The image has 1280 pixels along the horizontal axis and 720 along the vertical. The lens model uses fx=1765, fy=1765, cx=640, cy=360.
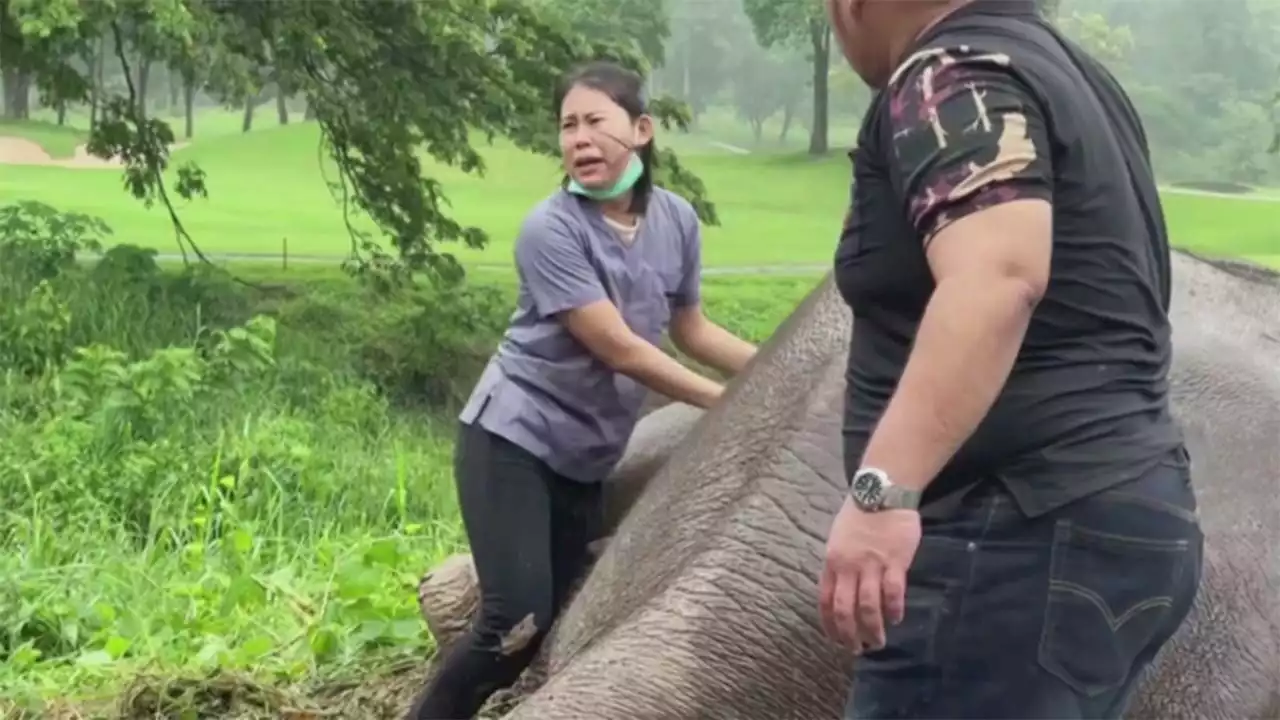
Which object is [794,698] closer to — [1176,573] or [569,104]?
[1176,573]

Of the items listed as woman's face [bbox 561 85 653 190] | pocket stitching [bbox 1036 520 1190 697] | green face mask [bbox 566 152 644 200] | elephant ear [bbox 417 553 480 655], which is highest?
woman's face [bbox 561 85 653 190]

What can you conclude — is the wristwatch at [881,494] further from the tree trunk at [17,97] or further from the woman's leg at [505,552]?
the tree trunk at [17,97]

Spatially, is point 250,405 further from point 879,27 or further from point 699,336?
point 879,27

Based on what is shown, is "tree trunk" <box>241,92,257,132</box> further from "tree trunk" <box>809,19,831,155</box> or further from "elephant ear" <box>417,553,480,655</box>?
"elephant ear" <box>417,553,480,655</box>

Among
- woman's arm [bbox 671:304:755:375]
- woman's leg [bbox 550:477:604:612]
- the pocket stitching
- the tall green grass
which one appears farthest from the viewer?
the tall green grass

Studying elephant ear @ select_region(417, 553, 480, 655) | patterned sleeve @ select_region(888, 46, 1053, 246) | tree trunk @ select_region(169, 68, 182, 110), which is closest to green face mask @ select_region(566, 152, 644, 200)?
elephant ear @ select_region(417, 553, 480, 655)

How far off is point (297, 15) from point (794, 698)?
6.50m

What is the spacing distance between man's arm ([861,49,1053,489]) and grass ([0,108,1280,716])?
2611mm

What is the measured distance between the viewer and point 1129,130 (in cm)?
189

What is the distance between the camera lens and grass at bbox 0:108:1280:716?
14.8ft

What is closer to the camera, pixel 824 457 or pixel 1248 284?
pixel 824 457

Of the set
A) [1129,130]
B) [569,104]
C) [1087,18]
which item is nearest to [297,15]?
[1087,18]

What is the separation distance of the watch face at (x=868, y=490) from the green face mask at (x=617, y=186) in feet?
4.79

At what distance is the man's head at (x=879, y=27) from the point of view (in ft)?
5.94
